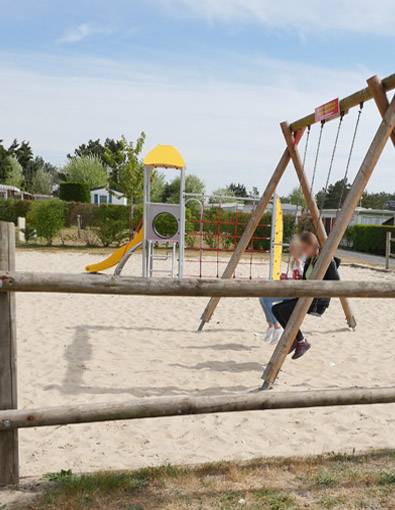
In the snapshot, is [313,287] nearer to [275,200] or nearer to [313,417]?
[313,417]

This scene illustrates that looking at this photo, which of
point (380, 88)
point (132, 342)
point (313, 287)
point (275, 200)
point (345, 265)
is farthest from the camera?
point (345, 265)

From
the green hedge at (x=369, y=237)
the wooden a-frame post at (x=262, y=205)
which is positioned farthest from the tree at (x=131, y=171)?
the wooden a-frame post at (x=262, y=205)

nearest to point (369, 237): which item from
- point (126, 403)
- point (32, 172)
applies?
point (126, 403)

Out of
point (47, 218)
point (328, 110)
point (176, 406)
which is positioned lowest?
point (176, 406)

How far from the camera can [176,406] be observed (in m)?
2.73

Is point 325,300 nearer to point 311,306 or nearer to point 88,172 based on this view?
point 311,306

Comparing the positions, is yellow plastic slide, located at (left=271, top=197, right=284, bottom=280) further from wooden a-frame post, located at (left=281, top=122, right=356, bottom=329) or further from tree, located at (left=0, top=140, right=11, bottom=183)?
tree, located at (left=0, top=140, right=11, bottom=183)

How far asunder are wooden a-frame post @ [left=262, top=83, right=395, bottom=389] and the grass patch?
1.44 meters

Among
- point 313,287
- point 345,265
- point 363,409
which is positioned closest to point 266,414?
point 363,409

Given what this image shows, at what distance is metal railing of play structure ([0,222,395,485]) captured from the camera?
257 cm

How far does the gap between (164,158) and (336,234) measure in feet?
22.4

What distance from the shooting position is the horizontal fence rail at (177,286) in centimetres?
256

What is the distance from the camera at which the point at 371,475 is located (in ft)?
9.27

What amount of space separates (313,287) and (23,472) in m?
1.85
